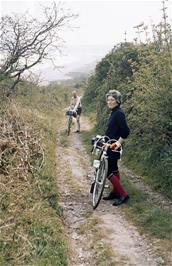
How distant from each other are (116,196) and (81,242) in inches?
90.3

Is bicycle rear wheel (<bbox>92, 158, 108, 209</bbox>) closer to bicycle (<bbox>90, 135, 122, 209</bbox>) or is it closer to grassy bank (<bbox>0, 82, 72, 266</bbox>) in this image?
bicycle (<bbox>90, 135, 122, 209</bbox>)

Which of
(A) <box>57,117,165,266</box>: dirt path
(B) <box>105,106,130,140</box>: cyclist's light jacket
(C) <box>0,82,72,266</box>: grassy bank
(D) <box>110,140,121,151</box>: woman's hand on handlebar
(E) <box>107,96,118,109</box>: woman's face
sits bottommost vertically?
(A) <box>57,117,165,266</box>: dirt path

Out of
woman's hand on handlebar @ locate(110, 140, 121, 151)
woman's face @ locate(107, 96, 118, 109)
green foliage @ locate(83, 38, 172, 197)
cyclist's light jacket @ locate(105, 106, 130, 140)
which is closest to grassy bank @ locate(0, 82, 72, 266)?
woman's hand on handlebar @ locate(110, 140, 121, 151)

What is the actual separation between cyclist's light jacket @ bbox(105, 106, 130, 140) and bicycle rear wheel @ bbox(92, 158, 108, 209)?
60cm

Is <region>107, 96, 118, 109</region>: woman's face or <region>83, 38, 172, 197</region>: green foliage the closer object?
<region>107, 96, 118, 109</region>: woman's face

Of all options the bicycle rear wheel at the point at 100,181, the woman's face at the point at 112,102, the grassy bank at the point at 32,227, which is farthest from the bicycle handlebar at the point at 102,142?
the grassy bank at the point at 32,227

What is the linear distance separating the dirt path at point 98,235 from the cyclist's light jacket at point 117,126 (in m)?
1.47

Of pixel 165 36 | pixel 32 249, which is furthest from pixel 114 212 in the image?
pixel 165 36

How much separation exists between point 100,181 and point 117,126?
120cm

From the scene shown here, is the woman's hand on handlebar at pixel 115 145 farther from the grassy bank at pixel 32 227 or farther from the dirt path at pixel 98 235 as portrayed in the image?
the grassy bank at pixel 32 227

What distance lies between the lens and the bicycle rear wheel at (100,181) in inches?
336

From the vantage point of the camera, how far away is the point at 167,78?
947cm

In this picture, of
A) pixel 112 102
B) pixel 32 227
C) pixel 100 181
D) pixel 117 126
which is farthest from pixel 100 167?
pixel 32 227

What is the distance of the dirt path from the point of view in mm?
6445
